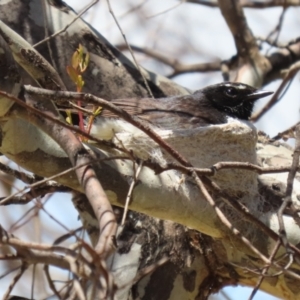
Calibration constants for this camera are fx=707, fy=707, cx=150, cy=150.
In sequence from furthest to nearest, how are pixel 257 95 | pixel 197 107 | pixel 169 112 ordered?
pixel 257 95, pixel 197 107, pixel 169 112

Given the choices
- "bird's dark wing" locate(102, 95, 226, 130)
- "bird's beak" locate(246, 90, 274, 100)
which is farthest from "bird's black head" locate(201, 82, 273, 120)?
"bird's dark wing" locate(102, 95, 226, 130)

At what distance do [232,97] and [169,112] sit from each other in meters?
0.66

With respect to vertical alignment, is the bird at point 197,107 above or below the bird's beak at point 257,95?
below

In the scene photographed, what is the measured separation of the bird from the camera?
11.7 feet

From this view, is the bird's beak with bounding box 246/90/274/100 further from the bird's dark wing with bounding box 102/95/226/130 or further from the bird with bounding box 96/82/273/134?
the bird's dark wing with bounding box 102/95/226/130

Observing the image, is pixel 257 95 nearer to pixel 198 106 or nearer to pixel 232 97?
pixel 232 97

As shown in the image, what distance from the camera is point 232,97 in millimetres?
4133

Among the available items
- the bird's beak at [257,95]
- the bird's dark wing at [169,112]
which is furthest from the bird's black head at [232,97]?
the bird's dark wing at [169,112]

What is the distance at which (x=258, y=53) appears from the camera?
191 inches

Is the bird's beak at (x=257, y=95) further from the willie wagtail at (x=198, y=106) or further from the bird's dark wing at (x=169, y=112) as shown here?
the bird's dark wing at (x=169, y=112)

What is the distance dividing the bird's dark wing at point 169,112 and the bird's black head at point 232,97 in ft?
1.03

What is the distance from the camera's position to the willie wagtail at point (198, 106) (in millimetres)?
3568

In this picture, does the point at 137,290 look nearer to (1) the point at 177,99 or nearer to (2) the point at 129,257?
(2) the point at 129,257

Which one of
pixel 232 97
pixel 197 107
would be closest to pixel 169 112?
pixel 197 107
